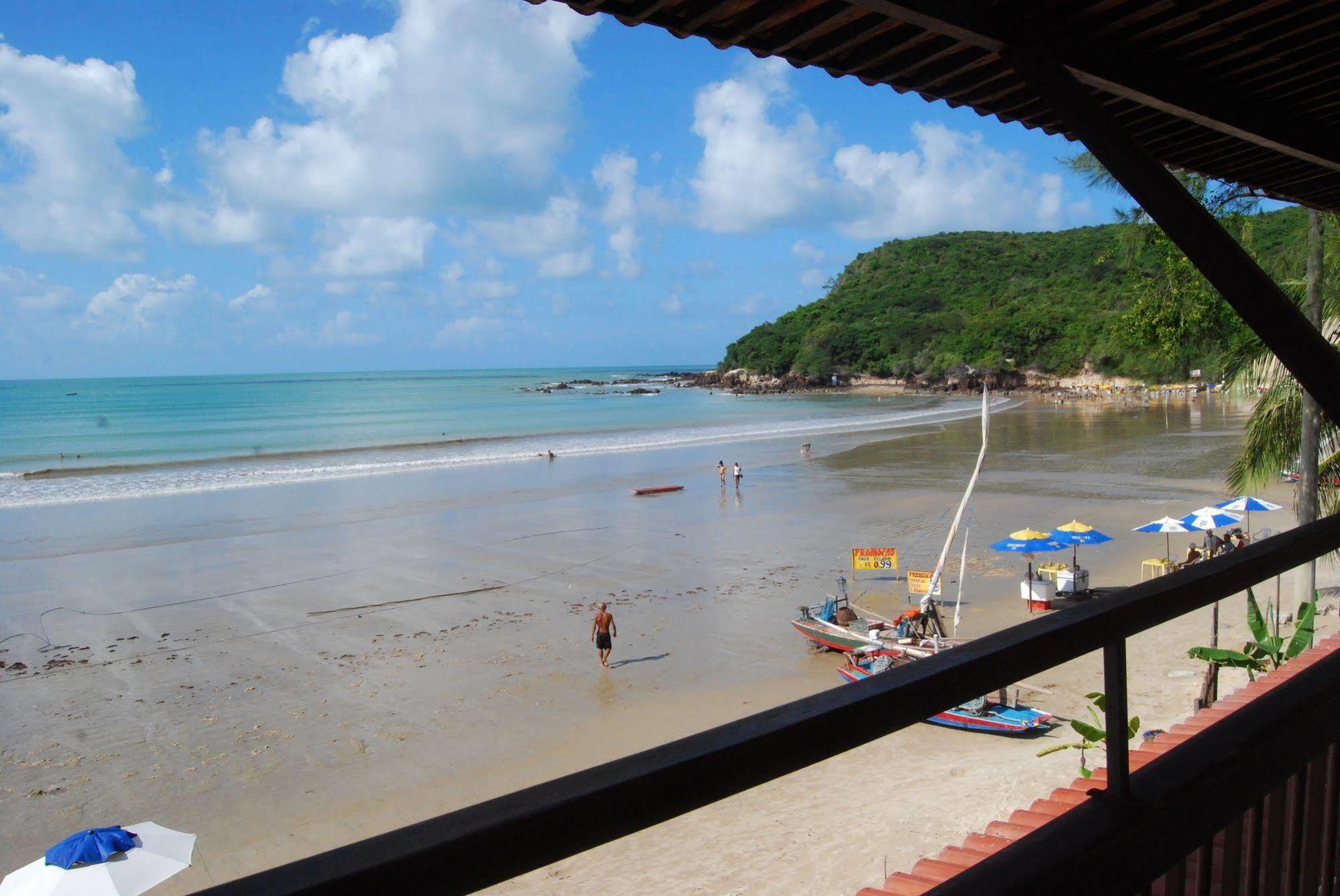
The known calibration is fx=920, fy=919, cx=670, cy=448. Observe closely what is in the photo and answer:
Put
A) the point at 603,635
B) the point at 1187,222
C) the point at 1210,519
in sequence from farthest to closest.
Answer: the point at 1210,519, the point at 603,635, the point at 1187,222

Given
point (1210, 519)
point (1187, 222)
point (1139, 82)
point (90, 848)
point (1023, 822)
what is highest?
point (1139, 82)

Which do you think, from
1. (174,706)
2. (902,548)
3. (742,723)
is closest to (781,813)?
(742,723)

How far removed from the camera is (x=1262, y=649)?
25.0 ft

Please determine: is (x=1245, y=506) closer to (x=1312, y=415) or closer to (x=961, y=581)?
(x=1312, y=415)

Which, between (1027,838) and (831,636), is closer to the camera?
(1027,838)

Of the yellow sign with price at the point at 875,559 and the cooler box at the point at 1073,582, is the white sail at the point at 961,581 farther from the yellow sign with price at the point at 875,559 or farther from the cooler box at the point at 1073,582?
the cooler box at the point at 1073,582

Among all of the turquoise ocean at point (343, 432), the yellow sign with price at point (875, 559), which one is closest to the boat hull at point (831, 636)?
the yellow sign with price at point (875, 559)

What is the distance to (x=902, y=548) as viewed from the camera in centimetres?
2044

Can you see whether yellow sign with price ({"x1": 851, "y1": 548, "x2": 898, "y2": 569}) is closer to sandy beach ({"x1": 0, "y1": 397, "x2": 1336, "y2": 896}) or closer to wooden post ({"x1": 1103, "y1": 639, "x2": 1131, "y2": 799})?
sandy beach ({"x1": 0, "y1": 397, "x2": 1336, "y2": 896})

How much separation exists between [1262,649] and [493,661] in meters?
9.81

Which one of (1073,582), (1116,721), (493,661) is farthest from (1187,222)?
(1073,582)

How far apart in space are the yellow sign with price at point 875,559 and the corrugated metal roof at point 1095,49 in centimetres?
1216

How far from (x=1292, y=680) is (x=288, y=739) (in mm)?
11148

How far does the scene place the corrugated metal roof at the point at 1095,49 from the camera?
8.09 feet
